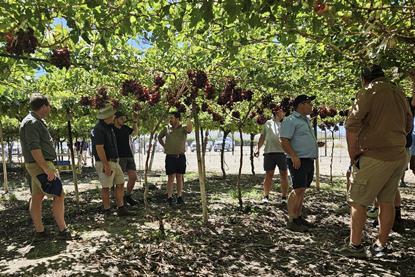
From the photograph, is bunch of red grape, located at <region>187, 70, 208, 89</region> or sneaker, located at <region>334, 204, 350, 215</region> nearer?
bunch of red grape, located at <region>187, 70, 208, 89</region>

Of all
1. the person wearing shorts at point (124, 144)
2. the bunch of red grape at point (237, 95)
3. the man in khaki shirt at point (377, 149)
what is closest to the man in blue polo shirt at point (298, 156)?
the bunch of red grape at point (237, 95)

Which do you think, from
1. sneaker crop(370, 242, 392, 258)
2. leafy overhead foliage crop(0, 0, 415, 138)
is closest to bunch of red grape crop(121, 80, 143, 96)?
leafy overhead foliage crop(0, 0, 415, 138)

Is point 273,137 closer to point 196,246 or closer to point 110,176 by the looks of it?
point 110,176

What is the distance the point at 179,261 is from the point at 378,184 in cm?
220

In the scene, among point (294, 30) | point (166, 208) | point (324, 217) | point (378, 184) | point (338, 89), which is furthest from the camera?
point (338, 89)

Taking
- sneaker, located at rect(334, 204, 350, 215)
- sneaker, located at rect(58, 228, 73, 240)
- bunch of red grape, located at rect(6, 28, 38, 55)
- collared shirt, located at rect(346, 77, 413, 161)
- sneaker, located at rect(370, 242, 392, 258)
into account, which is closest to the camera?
bunch of red grape, located at rect(6, 28, 38, 55)

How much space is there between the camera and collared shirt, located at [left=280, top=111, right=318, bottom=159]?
5.36 m

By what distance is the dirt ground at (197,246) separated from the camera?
12.6 ft

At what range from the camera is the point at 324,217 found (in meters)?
6.38

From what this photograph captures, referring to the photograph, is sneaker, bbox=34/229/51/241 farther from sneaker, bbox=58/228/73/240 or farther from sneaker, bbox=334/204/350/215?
sneaker, bbox=334/204/350/215

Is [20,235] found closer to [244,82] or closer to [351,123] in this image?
[244,82]

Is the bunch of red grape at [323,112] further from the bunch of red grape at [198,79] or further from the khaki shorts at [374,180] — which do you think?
the khaki shorts at [374,180]

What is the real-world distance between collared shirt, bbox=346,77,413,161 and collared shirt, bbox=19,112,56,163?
3.59 m

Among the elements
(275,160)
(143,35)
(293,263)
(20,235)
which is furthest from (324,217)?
(20,235)
